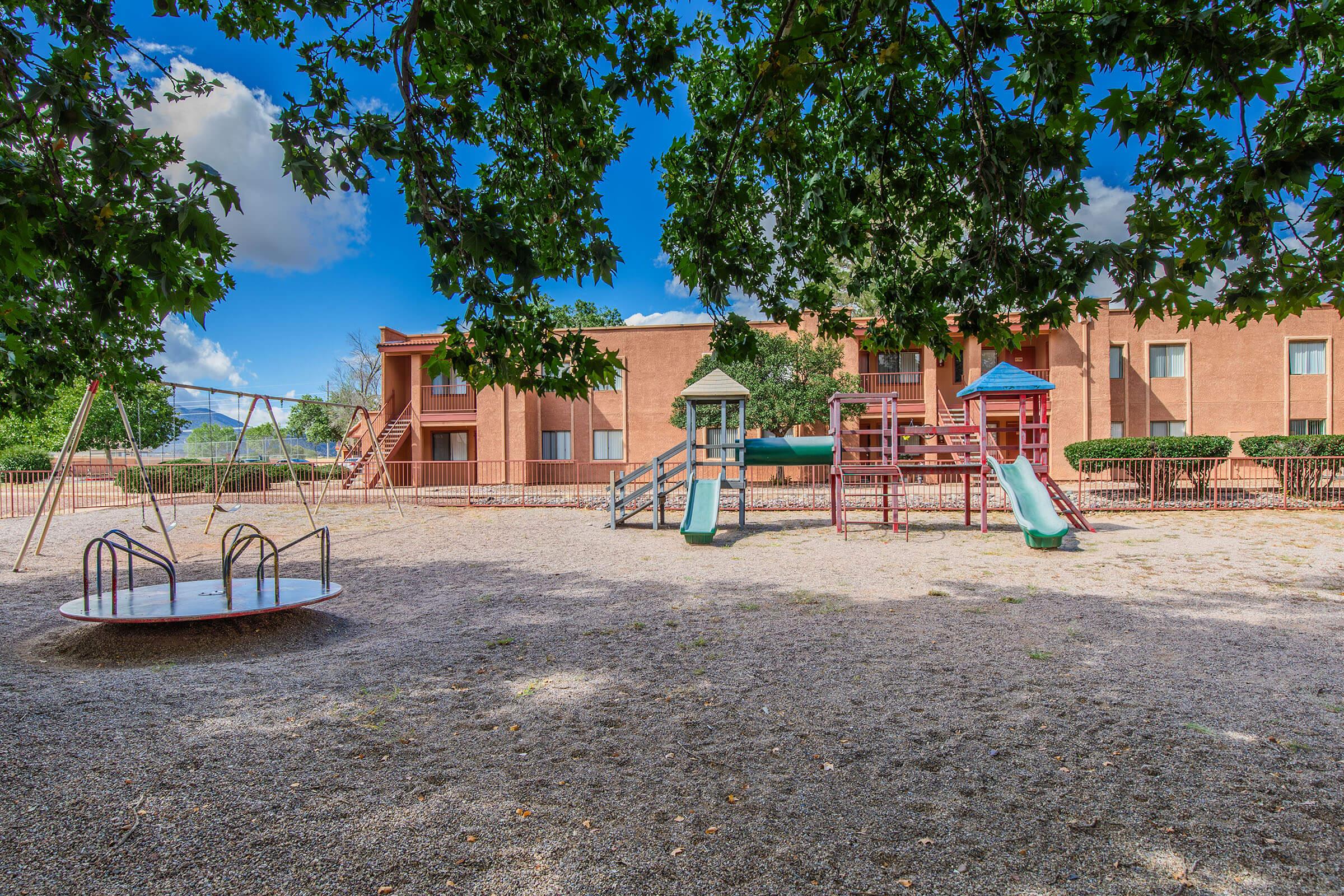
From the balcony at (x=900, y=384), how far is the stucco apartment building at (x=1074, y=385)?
0.05 m

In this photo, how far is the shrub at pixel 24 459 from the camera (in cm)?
3700

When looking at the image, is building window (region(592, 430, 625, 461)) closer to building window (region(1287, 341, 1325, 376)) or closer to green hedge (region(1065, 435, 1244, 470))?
green hedge (region(1065, 435, 1244, 470))

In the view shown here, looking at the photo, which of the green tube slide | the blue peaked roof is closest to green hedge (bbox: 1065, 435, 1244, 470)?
the blue peaked roof

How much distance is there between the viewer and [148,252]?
3.04m

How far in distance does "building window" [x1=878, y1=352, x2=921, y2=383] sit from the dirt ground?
20647 mm

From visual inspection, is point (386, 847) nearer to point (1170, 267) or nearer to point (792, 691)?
point (792, 691)

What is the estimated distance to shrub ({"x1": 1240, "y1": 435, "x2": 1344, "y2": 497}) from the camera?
17.9 metres

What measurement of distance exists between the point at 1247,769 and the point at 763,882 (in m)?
2.80

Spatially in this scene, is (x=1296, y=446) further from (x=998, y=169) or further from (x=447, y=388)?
(x=447, y=388)

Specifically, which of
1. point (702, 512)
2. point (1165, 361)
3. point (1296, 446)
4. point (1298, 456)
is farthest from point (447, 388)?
point (1296, 446)

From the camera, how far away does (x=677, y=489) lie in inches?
851

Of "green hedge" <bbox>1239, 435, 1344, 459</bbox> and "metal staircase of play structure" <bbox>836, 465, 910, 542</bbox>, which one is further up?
"green hedge" <bbox>1239, 435, 1344, 459</bbox>

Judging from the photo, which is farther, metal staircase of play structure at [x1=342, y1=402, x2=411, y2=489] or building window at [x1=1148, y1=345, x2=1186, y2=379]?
building window at [x1=1148, y1=345, x2=1186, y2=379]

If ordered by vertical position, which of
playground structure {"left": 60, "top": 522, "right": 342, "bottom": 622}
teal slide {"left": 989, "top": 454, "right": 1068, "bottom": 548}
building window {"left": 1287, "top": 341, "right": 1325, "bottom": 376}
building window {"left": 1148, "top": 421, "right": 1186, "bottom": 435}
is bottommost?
playground structure {"left": 60, "top": 522, "right": 342, "bottom": 622}
